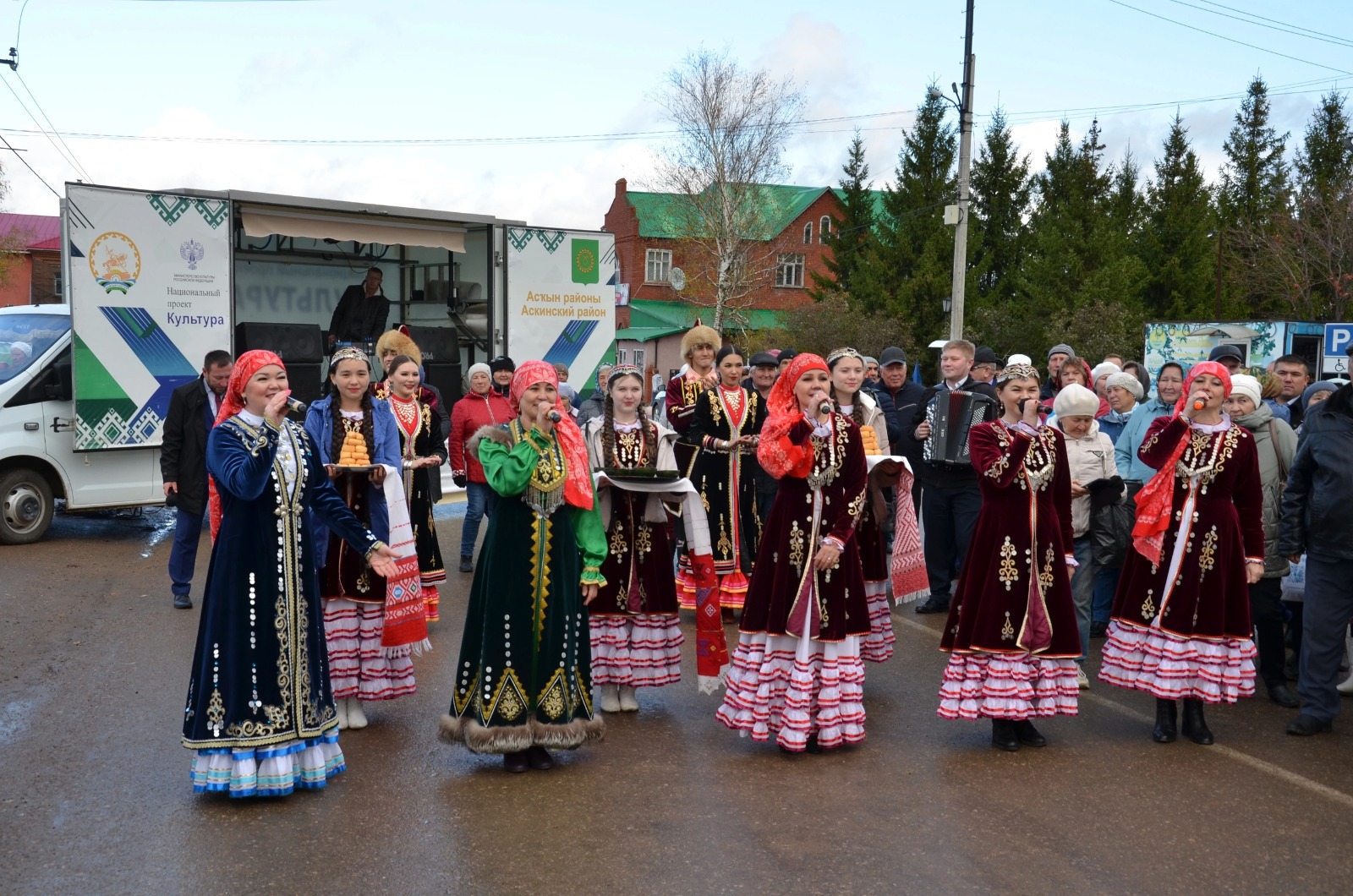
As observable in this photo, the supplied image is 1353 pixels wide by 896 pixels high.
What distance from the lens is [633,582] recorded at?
255 inches

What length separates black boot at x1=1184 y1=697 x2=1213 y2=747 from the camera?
5969 millimetres

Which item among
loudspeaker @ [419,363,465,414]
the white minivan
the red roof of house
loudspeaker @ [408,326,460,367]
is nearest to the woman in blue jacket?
the white minivan

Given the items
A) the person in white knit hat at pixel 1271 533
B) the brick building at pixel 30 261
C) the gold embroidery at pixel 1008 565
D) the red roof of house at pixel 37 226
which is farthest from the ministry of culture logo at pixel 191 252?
the red roof of house at pixel 37 226

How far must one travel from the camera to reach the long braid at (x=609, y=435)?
659 centimetres

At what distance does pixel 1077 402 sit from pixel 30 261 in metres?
56.9

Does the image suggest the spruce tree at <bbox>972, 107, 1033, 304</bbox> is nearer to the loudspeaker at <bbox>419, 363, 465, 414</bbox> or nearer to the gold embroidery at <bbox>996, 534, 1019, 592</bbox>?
the loudspeaker at <bbox>419, 363, 465, 414</bbox>

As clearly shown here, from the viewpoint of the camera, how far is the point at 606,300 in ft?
48.2

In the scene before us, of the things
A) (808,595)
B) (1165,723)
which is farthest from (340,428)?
(1165,723)

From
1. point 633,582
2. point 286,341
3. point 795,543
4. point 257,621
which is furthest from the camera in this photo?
point 286,341

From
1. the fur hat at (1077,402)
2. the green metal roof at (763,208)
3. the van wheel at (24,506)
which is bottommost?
the van wheel at (24,506)

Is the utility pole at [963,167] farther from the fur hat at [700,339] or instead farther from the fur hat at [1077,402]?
the fur hat at [1077,402]

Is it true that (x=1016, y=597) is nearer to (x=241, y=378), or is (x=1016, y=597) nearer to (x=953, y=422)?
(x=953, y=422)

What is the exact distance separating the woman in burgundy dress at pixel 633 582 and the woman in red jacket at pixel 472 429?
3.89 metres

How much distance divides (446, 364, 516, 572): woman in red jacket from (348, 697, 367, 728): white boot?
421cm
